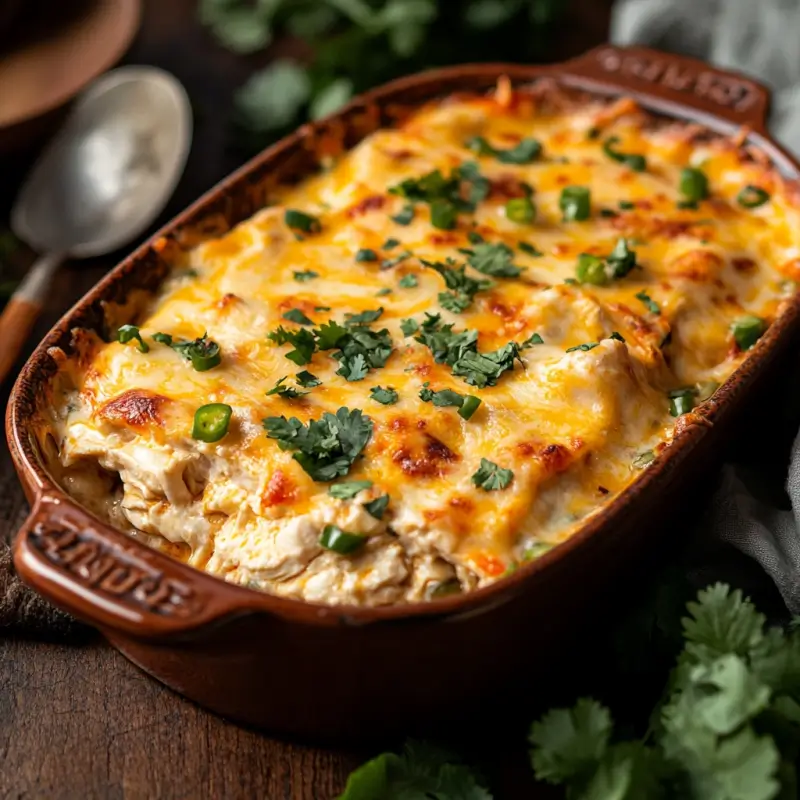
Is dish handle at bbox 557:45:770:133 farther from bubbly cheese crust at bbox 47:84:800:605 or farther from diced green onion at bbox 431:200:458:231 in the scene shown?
diced green onion at bbox 431:200:458:231

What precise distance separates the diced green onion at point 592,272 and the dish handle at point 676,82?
0.95 meters

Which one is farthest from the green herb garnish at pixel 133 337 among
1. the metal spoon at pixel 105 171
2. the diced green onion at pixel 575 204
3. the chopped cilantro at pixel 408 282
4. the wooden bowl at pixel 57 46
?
the wooden bowl at pixel 57 46

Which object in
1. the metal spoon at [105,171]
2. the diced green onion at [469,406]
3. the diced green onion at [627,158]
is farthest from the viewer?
the metal spoon at [105,171]

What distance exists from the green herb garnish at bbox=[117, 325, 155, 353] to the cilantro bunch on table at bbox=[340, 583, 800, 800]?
1.20 m

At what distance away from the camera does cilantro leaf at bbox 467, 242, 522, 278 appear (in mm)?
3402

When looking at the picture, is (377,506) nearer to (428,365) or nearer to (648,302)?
(428,365)

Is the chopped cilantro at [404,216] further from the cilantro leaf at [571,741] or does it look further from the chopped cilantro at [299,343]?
the cilantro leaf at [571,741]

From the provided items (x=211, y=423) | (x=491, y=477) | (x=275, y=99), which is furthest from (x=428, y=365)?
(x=275, y=99)

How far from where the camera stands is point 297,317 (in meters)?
3.24

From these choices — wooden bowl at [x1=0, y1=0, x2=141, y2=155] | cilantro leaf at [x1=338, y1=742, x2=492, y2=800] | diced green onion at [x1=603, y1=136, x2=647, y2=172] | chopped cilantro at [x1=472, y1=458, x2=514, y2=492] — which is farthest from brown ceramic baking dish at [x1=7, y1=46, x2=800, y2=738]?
wooden bowl at [x1=0, y1=0, x2=141, y2=155]

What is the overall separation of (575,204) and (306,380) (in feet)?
3.66

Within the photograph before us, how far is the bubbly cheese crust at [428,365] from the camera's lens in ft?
8.90

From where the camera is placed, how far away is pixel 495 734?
9.71ft

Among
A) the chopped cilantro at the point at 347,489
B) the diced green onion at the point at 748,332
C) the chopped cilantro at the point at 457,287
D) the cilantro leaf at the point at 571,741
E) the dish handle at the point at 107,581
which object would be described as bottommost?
the cilantro leaf at the point at 571,741
